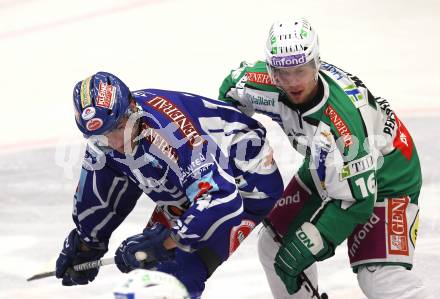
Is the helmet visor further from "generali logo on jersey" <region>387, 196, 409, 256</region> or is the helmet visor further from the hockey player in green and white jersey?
"generali logo on jersey" <region>387, 196, 409, 256</region>

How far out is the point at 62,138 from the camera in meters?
7.54

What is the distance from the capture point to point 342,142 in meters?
4.16

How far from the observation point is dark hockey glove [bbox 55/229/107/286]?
14.7 ft

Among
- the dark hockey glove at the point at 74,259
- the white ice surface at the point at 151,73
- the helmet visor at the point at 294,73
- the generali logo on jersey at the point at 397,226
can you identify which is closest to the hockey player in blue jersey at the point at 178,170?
the dark hockey glove at the point at 74,259

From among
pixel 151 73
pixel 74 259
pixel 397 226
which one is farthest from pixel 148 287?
pixel 151 73

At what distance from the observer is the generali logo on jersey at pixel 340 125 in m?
4.16

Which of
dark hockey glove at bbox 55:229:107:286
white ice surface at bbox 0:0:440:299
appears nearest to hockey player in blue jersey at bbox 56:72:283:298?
dark hockey glove at bbox 55:229:107:286

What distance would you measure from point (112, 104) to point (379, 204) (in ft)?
4.37

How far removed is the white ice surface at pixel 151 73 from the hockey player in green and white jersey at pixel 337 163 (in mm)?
848

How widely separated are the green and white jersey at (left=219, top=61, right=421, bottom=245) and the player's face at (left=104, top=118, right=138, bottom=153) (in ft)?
2.48

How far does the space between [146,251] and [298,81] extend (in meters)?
0.93

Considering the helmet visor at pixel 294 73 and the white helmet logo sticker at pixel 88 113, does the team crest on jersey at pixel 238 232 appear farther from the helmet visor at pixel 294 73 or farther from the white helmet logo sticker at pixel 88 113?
the white helmet logo sticker at pixel 88 113

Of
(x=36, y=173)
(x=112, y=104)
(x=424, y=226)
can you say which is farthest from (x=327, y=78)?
(x=36, y=173)

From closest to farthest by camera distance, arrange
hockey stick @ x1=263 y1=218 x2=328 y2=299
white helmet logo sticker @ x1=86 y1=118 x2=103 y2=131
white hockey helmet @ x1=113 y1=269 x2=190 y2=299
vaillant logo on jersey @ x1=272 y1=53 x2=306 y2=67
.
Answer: white hockey helmet @ x1=113 y1=269 x2=190 y2=299, white helmet logo sticker @ x1=86 y1=118 x2=103 y2=131, vaillant logo on jersey @ x1=272 y1=53 x2=306 y2=67, hockey stick @ x1=263 y1=218 x2=328 y2=299
